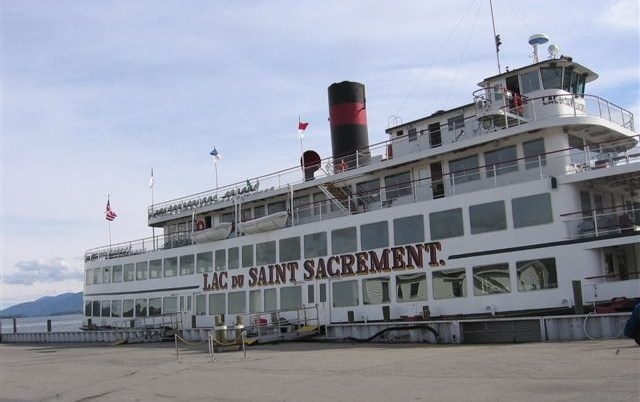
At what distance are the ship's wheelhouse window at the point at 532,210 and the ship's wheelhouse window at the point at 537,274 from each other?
3.98 ft

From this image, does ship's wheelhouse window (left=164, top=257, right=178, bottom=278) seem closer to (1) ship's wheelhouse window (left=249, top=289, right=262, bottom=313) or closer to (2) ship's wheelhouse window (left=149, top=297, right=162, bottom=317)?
(2) ship's wheelhouse window (left=149, top=297, right=162, bottom=317)

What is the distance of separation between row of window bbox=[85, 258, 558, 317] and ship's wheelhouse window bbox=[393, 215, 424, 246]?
1.25 m

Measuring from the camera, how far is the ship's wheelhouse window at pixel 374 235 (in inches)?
908

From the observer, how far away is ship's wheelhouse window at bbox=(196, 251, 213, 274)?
2978cm

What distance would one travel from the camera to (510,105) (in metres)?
22.1

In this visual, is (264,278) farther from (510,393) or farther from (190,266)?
(510,393)

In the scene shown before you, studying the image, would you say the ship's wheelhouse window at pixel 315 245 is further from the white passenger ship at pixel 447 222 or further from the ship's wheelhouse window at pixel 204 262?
the ship's wheelhouse window at pixel 204 262

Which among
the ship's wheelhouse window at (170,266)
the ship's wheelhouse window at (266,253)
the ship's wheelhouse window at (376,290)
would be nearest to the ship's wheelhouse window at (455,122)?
the ship's wheelhouse window at (376,290)

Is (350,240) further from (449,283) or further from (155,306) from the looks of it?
(155,306)

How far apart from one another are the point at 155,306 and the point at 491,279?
19.1 metres

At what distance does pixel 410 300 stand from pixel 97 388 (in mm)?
12000

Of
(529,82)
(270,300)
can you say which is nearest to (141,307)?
(270,300)

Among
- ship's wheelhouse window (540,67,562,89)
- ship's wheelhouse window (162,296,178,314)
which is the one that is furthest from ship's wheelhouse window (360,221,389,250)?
ship's wheelhouse window (162,296,178,314)

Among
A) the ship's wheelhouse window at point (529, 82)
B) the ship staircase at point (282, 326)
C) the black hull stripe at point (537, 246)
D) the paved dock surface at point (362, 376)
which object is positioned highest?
the ship's wheelhouse window at point (529, 82)
